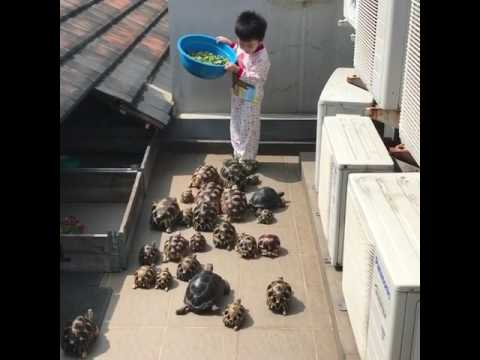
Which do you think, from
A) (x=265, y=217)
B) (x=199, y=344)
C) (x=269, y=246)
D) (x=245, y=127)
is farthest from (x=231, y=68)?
(x=199, y=344)

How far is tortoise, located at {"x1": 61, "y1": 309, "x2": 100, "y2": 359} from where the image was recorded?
5.29 m

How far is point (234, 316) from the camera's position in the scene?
18.4 feet

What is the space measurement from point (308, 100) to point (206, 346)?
16.0 ft

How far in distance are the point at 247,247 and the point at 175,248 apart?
741 millimetres

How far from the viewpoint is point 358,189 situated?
4641 mm

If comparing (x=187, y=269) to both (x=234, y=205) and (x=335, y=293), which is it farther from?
(x=335, y=293)

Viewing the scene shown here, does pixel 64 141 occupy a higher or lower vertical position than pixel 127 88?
lower

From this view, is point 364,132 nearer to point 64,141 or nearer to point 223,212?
point 223,212

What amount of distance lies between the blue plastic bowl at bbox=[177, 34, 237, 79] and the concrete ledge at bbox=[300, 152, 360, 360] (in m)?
1.84

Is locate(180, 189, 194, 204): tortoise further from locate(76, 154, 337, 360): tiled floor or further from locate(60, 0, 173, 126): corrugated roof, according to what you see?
locate(60, 0, 173, 126): corrugated roof

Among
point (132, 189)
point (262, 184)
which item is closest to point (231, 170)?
point (262, 184)

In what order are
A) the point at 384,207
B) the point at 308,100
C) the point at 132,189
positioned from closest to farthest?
the point at 384,207
the point at 132,189
the point at 308,100

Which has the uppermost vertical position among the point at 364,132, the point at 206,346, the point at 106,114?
the point at 364,132

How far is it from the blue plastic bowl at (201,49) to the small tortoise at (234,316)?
11.3 feet
